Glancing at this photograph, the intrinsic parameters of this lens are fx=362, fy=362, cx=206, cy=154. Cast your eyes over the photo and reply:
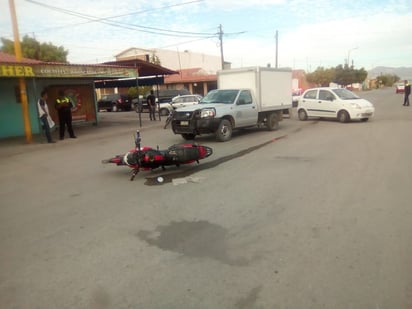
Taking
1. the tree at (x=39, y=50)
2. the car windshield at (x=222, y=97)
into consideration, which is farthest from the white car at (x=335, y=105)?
the tree at (x=39, y=50)

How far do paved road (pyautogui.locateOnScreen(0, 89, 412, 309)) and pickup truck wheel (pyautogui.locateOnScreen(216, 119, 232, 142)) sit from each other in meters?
3.54

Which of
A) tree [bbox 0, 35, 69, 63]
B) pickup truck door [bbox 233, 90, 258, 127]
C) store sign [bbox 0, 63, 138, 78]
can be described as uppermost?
tree [bbox 0, 35, 69, 63]

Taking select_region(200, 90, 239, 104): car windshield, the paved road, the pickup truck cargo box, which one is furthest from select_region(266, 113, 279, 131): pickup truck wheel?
the paved road

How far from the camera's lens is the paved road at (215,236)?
3.29 meters

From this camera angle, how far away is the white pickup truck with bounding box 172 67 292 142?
1212cm

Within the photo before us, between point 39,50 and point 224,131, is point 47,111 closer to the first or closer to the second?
point 224,131

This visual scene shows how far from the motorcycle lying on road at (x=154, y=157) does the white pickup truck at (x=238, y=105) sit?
4015mm

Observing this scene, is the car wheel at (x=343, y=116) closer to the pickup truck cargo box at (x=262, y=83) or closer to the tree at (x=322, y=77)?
the pickup truck cargo box at (x=262, y=83)

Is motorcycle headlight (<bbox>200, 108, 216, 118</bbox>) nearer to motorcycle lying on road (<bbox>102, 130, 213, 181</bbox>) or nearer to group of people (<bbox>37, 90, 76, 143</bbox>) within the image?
motorcycle lying on road (<bbox>102, 130, 213, 181</bbox>)

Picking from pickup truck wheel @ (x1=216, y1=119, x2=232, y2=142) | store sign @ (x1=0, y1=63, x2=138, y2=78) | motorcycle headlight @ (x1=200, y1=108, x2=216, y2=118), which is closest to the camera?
motorcycle headlight @ (x1=200, y1=108, x2=216, y2=118)

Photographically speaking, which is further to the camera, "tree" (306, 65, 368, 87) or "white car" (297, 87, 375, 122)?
"tree" (306, 65, 368, 87)

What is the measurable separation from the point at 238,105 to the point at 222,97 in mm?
711

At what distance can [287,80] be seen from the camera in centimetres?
1630

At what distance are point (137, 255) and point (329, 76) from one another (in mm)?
81462
